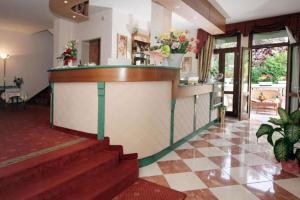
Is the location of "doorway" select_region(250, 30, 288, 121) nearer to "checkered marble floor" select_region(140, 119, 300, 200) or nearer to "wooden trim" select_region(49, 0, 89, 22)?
"checkered marble floor" select_region(140, 119, 300, 200)

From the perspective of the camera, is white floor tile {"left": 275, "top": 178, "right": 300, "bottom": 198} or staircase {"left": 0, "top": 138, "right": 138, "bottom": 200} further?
white floor tile {"left": 275, "top": 178, "right": 300, "bottom": 198}

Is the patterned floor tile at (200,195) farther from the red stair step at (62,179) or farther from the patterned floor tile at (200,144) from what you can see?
the patterned floor tile at (200,144)

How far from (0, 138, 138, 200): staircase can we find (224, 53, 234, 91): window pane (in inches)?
208

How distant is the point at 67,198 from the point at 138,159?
1145 mm

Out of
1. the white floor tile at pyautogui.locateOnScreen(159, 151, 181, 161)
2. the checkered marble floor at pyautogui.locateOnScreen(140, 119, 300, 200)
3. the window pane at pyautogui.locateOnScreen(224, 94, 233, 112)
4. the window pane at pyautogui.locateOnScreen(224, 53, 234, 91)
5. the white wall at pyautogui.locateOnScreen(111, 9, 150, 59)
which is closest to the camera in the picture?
the checkered marble floor at pyautogui.locateOnScreen(140, 119, 300, 200)

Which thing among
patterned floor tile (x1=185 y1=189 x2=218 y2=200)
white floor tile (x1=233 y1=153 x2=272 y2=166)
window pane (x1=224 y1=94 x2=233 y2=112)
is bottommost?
patterned floor tile (x1=185 y1=189 x2=218 y2=200)

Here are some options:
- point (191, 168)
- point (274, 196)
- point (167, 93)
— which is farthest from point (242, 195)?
point (167, 93)

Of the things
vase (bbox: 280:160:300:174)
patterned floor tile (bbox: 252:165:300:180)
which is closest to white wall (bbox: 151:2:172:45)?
patterned floor tile (bbox: 252:165:300:180)

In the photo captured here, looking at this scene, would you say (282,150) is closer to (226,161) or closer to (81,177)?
(226,161)

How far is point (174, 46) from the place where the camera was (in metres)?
3.49

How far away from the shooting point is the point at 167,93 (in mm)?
3154

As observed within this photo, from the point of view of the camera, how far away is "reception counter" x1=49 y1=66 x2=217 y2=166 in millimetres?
2654

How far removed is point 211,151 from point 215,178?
1.06 meters

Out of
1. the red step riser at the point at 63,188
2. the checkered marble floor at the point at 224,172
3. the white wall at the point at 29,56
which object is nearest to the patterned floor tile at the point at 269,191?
the checkered marble floor at the point at 224,172
